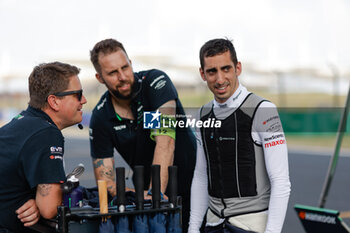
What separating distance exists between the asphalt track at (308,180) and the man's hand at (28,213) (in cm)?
504

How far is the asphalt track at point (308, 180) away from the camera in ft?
29.6

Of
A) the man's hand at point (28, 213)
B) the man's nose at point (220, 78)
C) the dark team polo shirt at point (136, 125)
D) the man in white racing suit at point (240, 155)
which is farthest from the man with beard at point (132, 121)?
the man's hand at point (28, 213)

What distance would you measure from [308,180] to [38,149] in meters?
10.8

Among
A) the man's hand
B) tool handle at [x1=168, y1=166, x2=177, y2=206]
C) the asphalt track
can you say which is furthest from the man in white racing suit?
the asphalt track

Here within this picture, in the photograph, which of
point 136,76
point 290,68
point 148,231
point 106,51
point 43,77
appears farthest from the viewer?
point 290,68

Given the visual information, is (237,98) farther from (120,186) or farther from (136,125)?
(136,125)

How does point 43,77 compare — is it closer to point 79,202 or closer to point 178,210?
point 79,202

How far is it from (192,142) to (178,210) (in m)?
1.34

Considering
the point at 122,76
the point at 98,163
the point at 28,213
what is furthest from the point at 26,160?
the point at 98,163

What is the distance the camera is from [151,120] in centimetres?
350

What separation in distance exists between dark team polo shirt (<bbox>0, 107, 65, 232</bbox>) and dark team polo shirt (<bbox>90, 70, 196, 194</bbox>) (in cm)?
92

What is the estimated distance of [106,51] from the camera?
325cm

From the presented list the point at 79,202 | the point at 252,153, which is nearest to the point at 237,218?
the point at 252,153

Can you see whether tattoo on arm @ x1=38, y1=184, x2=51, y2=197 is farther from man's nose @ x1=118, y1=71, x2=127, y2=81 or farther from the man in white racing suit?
man's nose @ x1=118, y1=71, x2=127, y2=81
